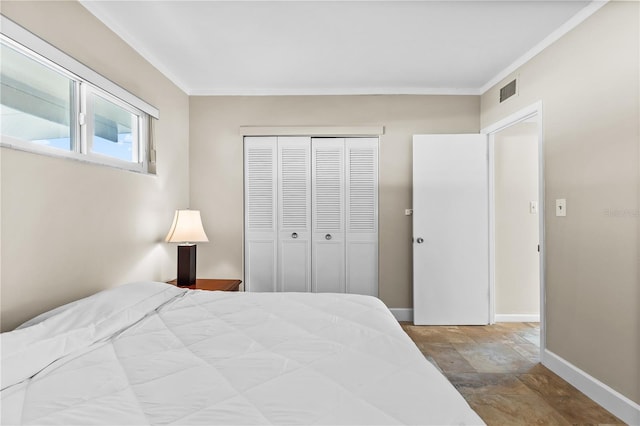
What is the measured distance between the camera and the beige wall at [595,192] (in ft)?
6.33

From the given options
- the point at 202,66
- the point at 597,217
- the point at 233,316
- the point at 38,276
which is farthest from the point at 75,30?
the point at 597,217

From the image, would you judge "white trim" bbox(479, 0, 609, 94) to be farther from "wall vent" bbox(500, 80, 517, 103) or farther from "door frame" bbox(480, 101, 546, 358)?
"door frame" bbox(480, 101, 546, 358)

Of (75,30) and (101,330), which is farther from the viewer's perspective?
(75,30)

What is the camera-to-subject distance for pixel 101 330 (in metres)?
1.41

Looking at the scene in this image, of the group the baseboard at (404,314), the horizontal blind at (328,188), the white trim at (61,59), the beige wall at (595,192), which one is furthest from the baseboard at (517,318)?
the white trim at (61,59)

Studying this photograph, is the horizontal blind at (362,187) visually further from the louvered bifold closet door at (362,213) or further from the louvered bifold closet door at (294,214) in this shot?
the louvered bifold closet door at (294,214)

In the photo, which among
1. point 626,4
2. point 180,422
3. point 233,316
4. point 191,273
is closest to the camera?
point 180,422

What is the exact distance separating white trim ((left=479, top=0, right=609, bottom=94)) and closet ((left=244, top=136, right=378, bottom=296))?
135 centimetres

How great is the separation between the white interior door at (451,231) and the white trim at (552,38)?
62 centimetres

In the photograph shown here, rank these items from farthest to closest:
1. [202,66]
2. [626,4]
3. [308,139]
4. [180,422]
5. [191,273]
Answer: [308,139]
[202,66]
[191,273]
[626,4]
[180,422]

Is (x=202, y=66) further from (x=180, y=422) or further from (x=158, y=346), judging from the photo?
(x=180, y=422)

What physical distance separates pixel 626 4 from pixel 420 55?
4.37 feet

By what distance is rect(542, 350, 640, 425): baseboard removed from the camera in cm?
190

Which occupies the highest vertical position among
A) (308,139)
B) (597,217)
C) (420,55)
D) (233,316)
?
(420,55)
